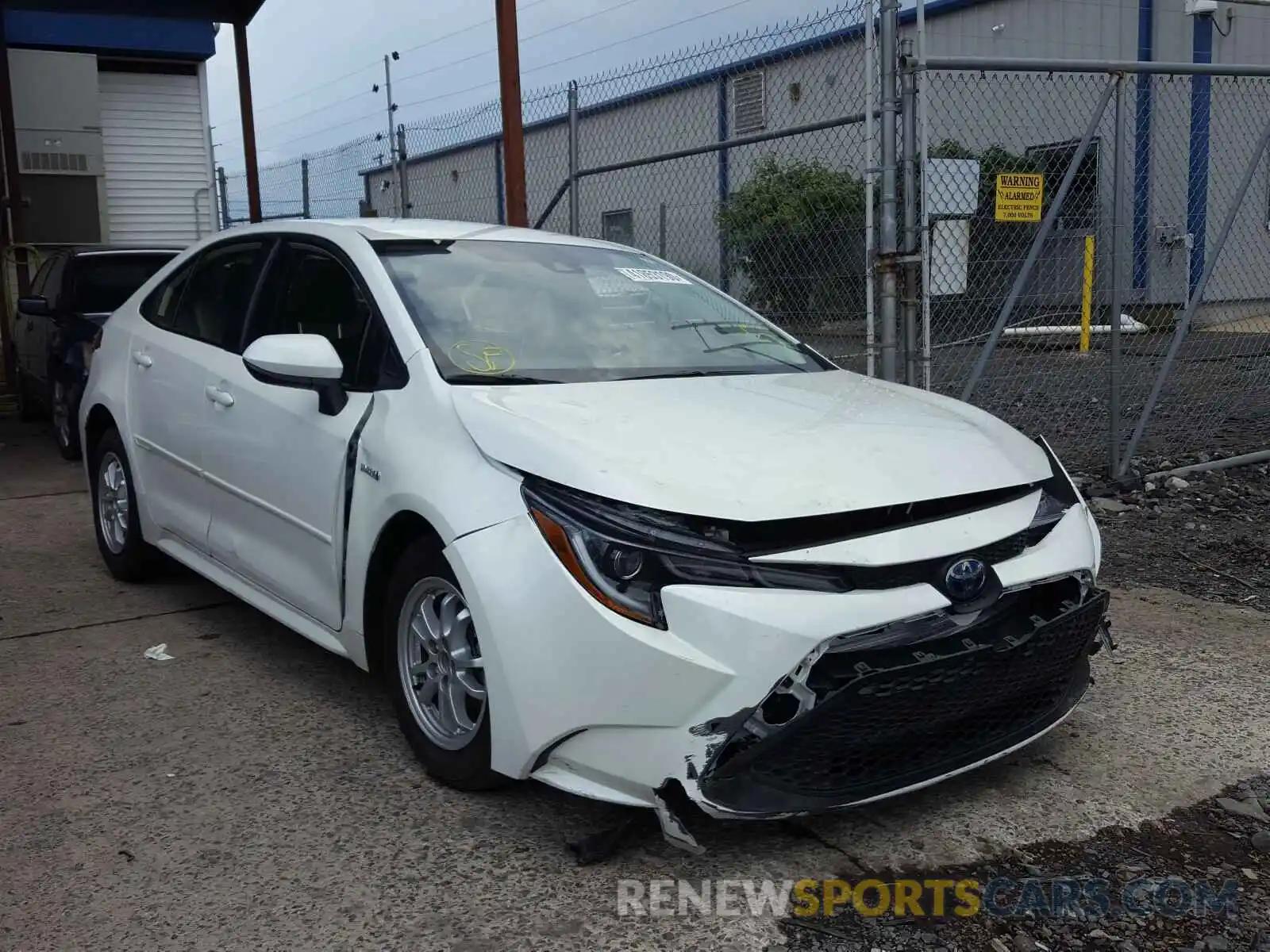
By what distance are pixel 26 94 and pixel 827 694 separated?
14818 mm

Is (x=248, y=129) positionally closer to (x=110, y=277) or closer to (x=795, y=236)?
(x=110, y=277)

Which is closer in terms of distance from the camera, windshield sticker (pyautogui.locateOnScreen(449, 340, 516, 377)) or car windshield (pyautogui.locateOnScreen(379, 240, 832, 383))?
windshield sticker (pyautogui.locateOnScreen(449, 340, 516, 377))

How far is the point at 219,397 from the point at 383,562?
125 centimetres

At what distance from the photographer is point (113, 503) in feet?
17.7

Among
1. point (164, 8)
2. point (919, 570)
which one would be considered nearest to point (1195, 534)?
point (919, 570)

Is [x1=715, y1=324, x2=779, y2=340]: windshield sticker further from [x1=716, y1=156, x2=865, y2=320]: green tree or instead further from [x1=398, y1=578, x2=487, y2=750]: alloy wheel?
[x1=716, y1=156, x2=865, y2=320]: green tree

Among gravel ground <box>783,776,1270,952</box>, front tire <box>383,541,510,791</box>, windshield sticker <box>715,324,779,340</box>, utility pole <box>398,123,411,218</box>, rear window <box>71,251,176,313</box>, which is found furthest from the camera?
utility pole <box>398,123,411,218</box>

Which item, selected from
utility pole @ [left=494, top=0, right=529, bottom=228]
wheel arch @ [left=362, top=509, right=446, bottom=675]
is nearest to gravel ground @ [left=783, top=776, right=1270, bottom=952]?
wheel arch @ [left=362, top=509, right=446, bottom=675]

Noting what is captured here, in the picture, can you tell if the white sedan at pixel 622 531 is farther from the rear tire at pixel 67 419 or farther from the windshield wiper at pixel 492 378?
the rear tire at pixel 67 419

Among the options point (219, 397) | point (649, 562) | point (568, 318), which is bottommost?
point (649, 562)

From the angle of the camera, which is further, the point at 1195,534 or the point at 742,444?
the point at 1195,534

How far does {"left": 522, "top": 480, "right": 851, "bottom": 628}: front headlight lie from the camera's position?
8.82 feet

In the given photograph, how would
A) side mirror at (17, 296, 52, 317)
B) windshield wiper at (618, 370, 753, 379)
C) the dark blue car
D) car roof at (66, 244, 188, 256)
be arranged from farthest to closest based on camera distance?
1. car roof at (66, 244, 188, 256)
2. side mirror at (17, 296, 52, 317)
3. the dark blue car
4. windshield wiper at (618, 370, 753, 379)

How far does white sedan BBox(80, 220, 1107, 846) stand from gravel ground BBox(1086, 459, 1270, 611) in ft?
6.79
